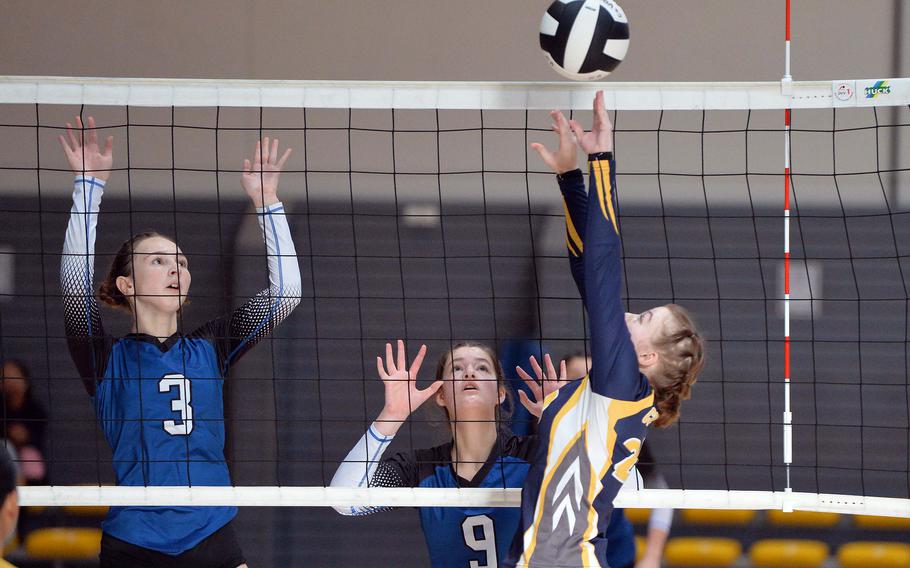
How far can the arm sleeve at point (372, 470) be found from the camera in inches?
123

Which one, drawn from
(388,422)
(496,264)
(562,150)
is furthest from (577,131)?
(496,264)

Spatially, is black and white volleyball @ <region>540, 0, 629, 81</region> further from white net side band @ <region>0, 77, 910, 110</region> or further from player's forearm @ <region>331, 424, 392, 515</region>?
player's forearm @ <region>331, 424, 392, 515</region>

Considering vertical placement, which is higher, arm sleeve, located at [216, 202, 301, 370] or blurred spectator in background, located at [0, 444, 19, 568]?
arm sleeve, located at [216, 202, 301, 370]

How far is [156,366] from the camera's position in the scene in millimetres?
3301

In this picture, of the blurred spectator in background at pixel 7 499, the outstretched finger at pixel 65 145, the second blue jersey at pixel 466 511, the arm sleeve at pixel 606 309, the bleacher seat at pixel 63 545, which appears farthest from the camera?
the bleacher seat at pixel 63 545

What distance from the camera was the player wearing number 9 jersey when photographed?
318cm

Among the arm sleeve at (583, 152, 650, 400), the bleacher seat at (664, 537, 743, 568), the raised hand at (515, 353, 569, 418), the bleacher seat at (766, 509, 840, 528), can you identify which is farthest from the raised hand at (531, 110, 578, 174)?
the bleacher seat at (766, 509, 840, 528)

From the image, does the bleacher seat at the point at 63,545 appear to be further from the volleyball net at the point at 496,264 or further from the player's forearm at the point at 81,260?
the player's forearm at the point at 81,260

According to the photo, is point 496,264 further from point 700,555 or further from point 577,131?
point 577,131

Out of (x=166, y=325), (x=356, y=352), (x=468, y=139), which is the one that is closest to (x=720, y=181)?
(x=468, y=139)

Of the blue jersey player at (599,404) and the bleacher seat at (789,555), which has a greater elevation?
the blue jersey player at (599,404)

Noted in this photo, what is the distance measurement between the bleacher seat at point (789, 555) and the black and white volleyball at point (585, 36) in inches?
120

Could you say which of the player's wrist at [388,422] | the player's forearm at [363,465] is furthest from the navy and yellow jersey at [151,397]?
the player's wrist at [388,422]

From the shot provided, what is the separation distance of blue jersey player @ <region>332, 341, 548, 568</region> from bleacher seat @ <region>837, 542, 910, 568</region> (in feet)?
8.37
